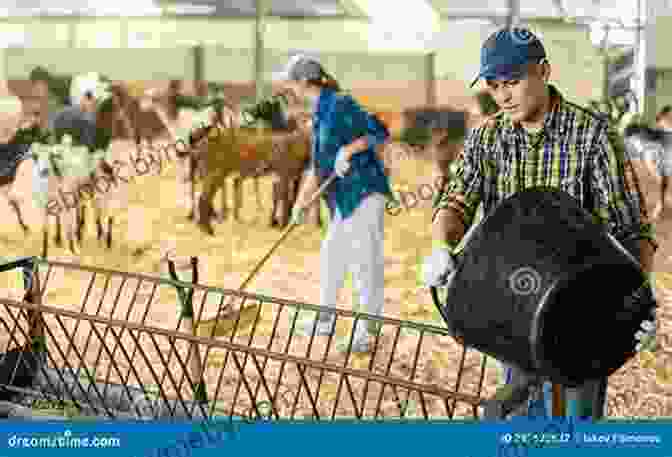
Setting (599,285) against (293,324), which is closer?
(599,285)

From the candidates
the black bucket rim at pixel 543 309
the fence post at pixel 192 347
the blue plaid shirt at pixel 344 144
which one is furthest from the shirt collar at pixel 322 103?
the black bucket rim at pixel 543 309

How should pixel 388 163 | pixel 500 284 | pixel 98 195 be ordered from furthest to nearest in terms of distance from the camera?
pixel 98 195 < pixel 388 163 < pixel 500 284

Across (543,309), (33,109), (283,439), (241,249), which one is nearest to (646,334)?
(543,309)

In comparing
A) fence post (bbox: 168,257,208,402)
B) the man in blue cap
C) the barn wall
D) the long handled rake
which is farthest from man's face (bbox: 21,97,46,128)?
the man in blue cap

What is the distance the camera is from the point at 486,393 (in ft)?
7.15

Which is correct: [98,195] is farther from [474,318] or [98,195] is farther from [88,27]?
[474,318]

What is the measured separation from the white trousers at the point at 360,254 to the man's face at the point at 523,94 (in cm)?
67

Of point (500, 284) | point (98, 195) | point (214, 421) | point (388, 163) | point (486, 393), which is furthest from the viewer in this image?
point (98, 195)

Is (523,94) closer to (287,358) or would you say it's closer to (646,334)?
(646,334)

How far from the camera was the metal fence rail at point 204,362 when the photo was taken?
212cm

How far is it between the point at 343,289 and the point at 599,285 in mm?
868

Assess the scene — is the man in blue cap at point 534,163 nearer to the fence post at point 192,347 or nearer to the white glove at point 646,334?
the white glove at point 646,334

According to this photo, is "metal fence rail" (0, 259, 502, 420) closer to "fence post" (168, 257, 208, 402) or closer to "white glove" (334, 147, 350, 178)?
"fence post" (168, 257, 208, 402)

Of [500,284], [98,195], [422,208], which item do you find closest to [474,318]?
[500,284]
